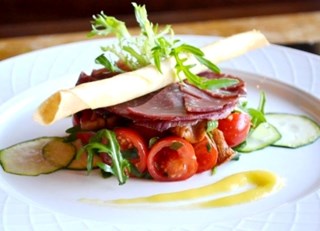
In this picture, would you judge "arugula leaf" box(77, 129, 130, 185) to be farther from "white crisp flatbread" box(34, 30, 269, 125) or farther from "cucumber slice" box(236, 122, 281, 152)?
"cucumber slice" box(236, 122, 281, 152)

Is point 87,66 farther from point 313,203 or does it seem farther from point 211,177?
point 313,203

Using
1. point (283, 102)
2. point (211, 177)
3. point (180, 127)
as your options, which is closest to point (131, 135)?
point (180, 127)

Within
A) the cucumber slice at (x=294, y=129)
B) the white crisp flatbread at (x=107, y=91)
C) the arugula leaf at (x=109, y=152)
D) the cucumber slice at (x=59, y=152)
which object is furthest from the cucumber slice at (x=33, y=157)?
the cucumber slice at (x=294, y=129)

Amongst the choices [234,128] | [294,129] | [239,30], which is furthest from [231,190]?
[239,30]

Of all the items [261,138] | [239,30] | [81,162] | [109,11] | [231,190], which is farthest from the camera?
[109,11]

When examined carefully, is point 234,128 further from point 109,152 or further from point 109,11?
point 109,11

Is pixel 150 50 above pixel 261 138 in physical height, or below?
above

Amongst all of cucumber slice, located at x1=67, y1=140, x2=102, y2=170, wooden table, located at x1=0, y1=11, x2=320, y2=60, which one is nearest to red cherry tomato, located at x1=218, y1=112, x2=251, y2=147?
cucumber slice, located at x1=67, y1=140, x2=102, y2=170
